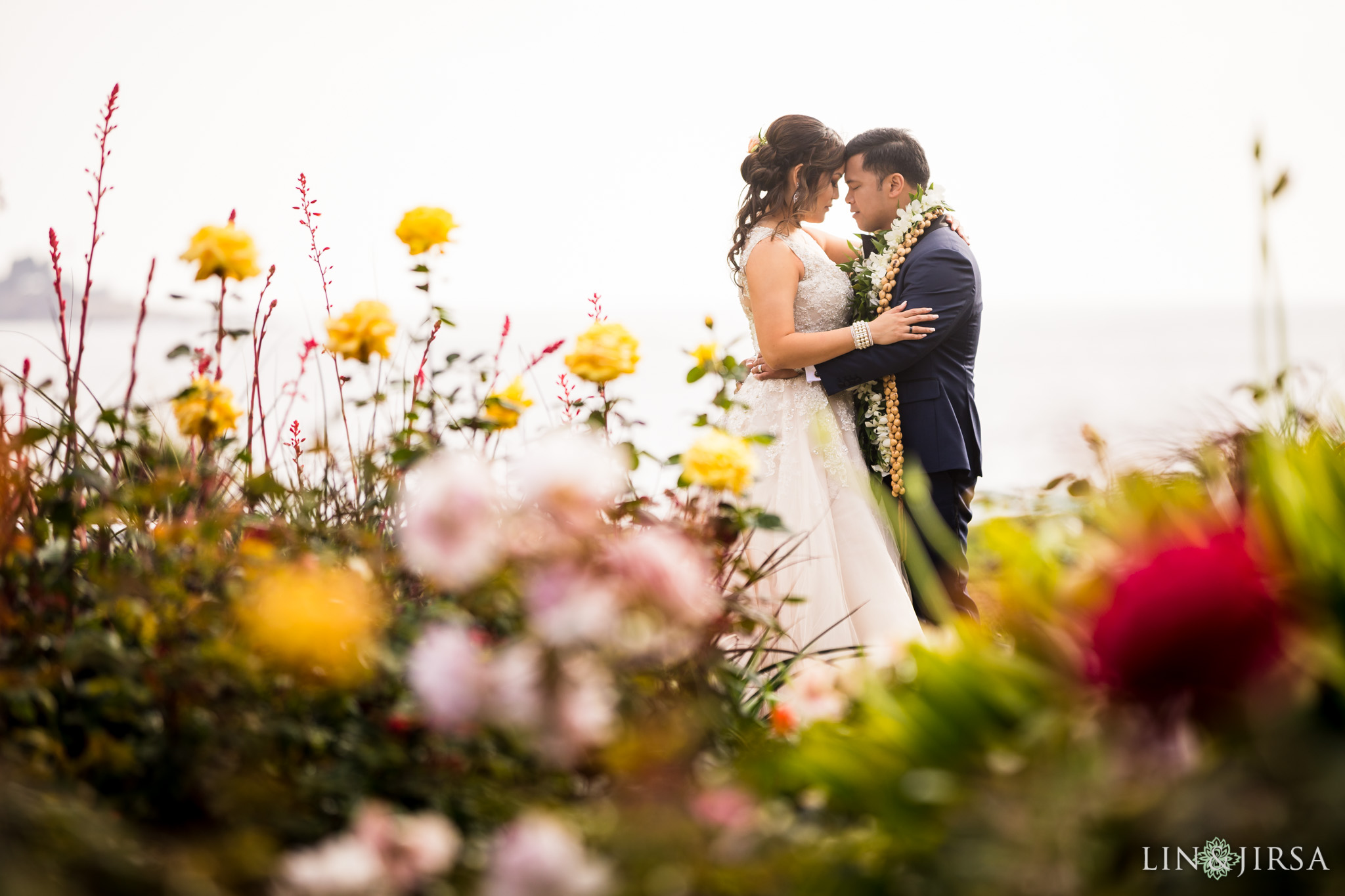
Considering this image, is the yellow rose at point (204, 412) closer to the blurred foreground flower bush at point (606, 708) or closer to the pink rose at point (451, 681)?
the blurred foreground flower bush at point (606, 708)

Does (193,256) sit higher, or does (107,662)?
(193,256)

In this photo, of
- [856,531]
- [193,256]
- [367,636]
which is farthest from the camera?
[856,531]

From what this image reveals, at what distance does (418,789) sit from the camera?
89 centimetres

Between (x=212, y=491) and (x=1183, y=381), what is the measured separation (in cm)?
263

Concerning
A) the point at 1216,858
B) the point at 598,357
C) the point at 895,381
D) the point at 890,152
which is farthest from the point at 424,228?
the point at 890,152

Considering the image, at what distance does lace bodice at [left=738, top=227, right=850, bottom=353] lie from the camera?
3000 millimetres

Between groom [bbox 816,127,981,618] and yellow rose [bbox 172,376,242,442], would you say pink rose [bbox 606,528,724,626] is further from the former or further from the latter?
groom [bbox 816,127,981,618]

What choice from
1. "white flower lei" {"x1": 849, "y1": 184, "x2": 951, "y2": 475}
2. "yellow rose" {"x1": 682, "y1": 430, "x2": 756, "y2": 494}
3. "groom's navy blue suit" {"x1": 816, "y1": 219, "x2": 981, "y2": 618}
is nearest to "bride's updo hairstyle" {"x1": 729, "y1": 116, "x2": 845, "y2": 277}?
"white flower lei" {"x1": 849, "y1": 184, "x2": 951, "y2": 475}

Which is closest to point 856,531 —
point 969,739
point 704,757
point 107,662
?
point 704,757

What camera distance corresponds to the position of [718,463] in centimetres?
121

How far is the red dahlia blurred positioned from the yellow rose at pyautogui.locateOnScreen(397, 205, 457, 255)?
1.17 meters

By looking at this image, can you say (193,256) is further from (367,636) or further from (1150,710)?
(1150,710)

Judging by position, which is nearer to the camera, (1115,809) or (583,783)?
(1115,809)

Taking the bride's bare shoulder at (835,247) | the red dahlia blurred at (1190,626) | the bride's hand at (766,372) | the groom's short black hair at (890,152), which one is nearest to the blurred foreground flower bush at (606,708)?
the red dahlia blurred at (1190,626)
